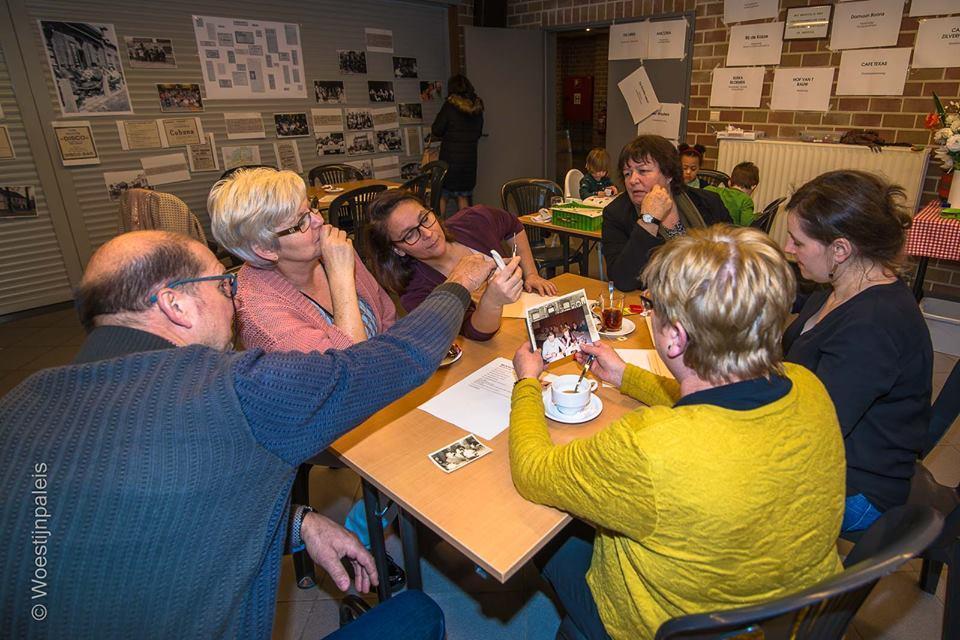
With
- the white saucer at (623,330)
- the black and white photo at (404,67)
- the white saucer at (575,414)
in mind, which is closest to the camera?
the white saucer at (575,414)

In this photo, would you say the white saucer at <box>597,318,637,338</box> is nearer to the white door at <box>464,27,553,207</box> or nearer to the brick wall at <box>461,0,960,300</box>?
the brick wall at <box>461,0,960,300</box>

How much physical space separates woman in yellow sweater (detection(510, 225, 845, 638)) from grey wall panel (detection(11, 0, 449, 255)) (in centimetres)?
500

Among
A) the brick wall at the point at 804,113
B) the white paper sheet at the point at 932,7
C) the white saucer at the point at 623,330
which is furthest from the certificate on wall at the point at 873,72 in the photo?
the white saucer at the point at 623,330

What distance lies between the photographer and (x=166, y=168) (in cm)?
480

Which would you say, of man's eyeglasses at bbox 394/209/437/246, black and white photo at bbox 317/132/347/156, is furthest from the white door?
man's eyeglasses at bbox 394/209/437/246

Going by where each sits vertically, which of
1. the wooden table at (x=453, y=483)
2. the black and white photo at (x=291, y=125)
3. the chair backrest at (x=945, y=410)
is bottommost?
the chair backrest at (x=945, y=410)

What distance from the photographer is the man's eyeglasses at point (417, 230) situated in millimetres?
2027

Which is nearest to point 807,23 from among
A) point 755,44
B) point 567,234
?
point 755,44

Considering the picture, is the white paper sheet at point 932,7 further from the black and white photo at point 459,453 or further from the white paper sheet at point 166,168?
the white paper sheet at point 166,168

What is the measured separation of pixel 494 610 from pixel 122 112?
4.90m

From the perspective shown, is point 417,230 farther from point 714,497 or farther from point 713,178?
point 713,178

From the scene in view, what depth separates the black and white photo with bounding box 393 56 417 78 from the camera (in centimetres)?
612

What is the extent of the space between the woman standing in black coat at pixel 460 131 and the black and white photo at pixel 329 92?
1.03 metres

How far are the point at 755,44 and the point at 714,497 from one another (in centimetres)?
480
